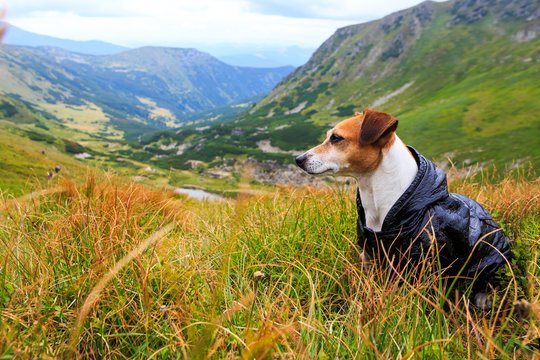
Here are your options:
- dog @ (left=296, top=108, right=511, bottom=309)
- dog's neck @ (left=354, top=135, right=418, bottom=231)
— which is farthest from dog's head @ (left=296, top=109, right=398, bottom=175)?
dog's neck @ (left=354, top=135, right=418, bottom=231)

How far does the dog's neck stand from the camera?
4020mm

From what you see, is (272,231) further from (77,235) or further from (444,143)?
(444,143)

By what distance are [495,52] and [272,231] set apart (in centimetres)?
25417

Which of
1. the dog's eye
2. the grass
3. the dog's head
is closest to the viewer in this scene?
the grass

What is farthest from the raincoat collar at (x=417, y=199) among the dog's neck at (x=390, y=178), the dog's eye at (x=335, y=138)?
the dog's eye at (x=335, y=138)

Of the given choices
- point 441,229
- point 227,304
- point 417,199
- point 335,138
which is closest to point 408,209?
point 417,199

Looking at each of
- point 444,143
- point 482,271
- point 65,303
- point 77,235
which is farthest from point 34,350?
point 444,143

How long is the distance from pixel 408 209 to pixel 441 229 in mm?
432

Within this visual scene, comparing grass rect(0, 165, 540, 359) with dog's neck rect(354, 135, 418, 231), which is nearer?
grass rect(0, 165, 540, 359)

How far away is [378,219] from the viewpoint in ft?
13.9

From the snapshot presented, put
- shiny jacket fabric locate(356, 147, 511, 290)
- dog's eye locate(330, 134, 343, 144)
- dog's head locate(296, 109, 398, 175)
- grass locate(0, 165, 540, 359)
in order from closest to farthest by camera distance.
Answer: grass locate(0, 165, 540, 359) → shiny jacket fabric locate(356, 147, 511, 290) → dog's head locate(296, 109, 398, 175) → dog's eye locate(330, 134, 343, 144)

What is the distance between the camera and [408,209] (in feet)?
12.7

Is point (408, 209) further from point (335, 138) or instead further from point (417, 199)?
point (335, 138)

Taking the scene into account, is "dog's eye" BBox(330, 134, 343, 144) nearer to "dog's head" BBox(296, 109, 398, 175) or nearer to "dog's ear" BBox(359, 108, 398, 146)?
"dog's head" BBox(296, 109, 398, 175)
